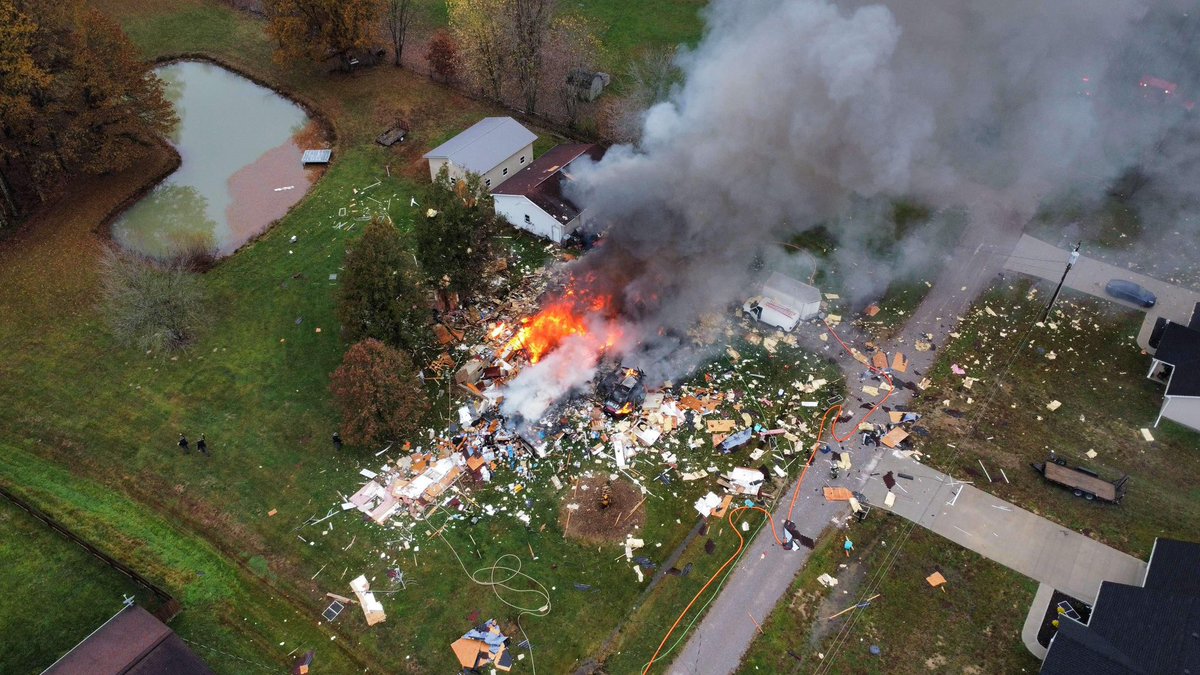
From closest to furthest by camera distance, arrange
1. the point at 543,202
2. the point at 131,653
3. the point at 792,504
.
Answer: the point at 131,653 < the point at 792,504 < the point at 543,202

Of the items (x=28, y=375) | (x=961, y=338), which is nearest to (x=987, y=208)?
(x=961, y=338)

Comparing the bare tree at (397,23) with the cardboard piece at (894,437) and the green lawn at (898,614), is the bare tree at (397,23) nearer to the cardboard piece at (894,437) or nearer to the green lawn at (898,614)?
the cardboard piece at (894,437)

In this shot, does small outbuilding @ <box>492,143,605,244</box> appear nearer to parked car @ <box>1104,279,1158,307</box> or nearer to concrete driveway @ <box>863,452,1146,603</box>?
concrete driveway @ <box>863,452,1146,603</box>

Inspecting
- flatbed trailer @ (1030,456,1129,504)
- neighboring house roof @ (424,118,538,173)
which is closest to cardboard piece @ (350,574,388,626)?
neighboring house roof @ (424,118,538,173)

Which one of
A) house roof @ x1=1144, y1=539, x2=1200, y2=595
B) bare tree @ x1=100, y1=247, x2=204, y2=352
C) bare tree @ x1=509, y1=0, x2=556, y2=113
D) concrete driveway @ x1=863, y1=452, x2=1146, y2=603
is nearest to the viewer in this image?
house roof @ x1=1144, y1=539, x2=1200, y2=595


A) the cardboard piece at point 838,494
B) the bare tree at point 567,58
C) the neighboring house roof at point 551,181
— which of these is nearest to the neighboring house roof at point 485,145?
the neighboring house roof at point 551,181

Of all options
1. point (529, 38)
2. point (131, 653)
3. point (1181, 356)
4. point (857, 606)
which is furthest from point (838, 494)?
point (529, 38)

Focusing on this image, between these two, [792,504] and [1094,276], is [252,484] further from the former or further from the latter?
[1094,276]
